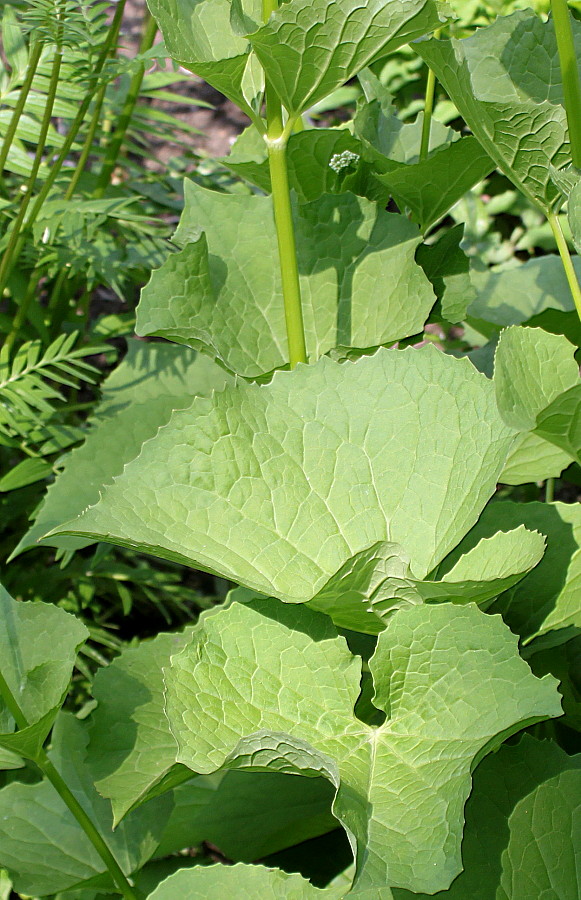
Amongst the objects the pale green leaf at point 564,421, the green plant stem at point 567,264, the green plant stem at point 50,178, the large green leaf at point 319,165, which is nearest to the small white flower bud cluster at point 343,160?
the large green leaf at point 319,165

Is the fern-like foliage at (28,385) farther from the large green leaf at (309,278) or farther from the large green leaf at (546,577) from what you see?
the large green leaf at (546,577)

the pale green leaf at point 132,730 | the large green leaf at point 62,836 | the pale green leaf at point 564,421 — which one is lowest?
the large green leaf at point 62,836

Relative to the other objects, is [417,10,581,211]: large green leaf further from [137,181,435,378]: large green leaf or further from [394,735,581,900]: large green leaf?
[394,735,581,900]: large green leaf

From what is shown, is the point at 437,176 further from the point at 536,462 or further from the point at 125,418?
the point at 125,418

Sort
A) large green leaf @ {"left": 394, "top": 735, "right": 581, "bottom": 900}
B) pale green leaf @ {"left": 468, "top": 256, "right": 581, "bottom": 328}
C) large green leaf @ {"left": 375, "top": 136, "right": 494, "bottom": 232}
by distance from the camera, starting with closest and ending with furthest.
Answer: large green leaf @ {"left": 394, "top": 735, "right": 581, "bottom": 900} < large green leaf @ {"left": 375, "top": 136, "right": 494, "bottom": 232} < pale green leaf @ {"left": 468, "top": 256, "right": 581, "bottom": 328}

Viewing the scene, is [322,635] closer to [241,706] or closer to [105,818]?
[241,706]

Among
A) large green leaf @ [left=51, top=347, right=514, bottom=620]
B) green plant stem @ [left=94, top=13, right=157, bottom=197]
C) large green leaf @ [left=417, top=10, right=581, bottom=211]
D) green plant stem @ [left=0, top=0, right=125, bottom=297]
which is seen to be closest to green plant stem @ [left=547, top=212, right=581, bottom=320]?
large green leaf @ [left=417, top=10, right=581, bottom=211]

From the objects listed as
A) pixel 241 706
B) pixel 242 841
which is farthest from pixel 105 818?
pixel 241 706

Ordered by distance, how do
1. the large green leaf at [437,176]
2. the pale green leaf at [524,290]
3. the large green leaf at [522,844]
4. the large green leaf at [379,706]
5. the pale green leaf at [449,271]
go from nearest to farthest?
the large green leaf at [379,706], the large green leaf at [522,844], the large green leaf at [437,176], the pale green leaf at [449,271], the pale green leaf at [524,290]
